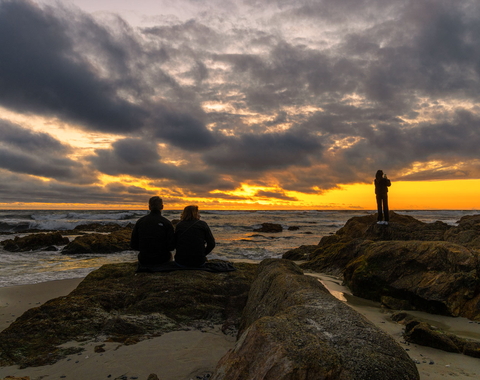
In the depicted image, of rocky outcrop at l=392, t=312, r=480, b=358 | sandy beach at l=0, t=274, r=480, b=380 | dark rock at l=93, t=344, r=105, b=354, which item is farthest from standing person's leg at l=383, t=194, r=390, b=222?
dark rock at l=93, t=344, r=105, b=354

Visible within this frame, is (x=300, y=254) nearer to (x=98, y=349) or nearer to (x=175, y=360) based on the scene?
(x=175, y=360)

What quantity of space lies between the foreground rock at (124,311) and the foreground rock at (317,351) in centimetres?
203

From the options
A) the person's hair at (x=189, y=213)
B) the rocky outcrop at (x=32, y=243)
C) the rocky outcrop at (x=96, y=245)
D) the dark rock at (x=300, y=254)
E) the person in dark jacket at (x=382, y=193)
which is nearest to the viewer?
the person's hair at (x=189, y=213)

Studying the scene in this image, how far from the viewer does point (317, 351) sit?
1753 millimetres

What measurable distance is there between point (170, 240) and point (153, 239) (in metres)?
0.31

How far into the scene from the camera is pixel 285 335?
1.90 metres

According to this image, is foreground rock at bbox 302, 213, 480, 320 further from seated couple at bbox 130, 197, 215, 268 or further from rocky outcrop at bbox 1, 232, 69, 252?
rocky outcrop at bbox 1, 232, 69, 252

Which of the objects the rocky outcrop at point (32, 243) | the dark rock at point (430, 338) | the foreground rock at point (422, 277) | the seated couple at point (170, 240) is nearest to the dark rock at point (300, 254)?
the foreground rock at point (422, 277)

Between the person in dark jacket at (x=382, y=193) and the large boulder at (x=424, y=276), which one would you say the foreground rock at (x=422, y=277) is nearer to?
the large boulder at (x=424, y=276)

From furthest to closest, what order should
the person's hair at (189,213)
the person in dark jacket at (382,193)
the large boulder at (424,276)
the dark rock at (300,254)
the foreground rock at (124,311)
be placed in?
the dark rock at (300,254)
the person in dark jacket at (382,193)
the person's hair at (189,213)
the large boulder at (424,276)
the foreground rock at (124,311)

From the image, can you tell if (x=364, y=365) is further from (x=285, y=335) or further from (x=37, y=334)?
Result: (x=37, y=334)

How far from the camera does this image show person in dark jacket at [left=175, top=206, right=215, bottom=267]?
225 inches

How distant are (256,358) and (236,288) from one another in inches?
130

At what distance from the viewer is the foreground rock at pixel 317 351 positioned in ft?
5.48
